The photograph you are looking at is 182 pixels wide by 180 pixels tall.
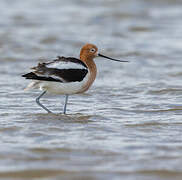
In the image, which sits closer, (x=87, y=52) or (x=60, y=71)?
(x=60, y=71)

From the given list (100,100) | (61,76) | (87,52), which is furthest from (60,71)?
(100,100)

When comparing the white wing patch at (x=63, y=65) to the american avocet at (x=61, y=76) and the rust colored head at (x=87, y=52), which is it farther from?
the rust colored head at (x=87, y=52)

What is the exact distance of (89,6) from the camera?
19109 millimetres

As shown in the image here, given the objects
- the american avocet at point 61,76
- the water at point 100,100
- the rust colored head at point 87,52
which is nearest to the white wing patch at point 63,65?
the american avocet at point 61,76

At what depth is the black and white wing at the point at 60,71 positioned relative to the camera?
25.2 ft

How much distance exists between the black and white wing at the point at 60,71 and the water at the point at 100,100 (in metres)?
0.62

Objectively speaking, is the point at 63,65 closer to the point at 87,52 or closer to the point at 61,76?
the point at 61,76

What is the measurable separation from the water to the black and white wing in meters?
0.62

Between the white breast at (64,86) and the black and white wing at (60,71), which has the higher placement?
the black and white wing at (60,71)

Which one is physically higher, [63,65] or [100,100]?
[63,65]

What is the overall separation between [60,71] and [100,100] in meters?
1.76

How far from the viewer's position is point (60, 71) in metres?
7.80

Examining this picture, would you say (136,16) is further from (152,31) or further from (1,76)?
(1,76)

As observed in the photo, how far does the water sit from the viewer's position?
594cm
